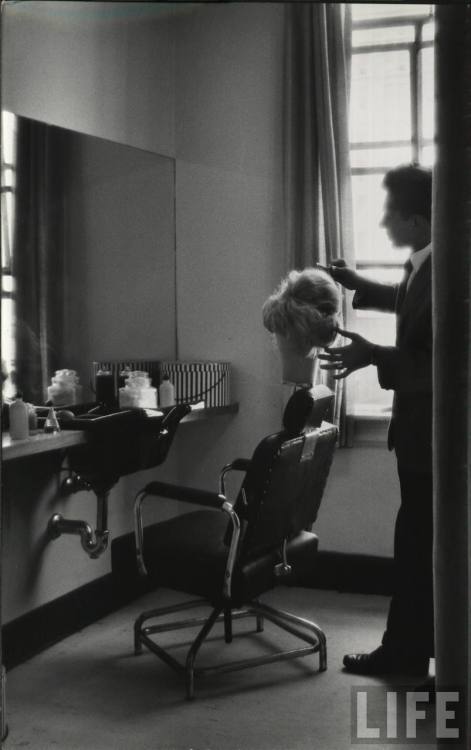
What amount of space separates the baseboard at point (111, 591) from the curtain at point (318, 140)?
1.84 ft

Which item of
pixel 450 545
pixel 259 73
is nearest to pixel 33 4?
pixel 259 73

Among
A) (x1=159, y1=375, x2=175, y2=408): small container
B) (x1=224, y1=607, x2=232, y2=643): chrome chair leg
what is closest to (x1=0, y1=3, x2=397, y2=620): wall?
(x1=159, y1=375, x2=175, y2=408): small container

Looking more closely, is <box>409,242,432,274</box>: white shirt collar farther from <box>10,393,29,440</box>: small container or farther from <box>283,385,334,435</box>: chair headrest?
<box>10,393,29,440</box>: small container

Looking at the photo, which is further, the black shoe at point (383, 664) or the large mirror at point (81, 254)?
the large mirror at point (81, 254)

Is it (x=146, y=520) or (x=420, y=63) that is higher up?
(x=420, y=63)

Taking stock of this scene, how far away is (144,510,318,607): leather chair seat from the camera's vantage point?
2.60 meters

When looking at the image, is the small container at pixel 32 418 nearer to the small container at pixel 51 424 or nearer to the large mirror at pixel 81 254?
Result: the small container at pixel 51 424

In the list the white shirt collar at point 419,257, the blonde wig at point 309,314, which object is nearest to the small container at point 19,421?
the blonde wig at point 309,314

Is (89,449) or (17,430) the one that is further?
(89,449)

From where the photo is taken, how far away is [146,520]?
3559 millimetres

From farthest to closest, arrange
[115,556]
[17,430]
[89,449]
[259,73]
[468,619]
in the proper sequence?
[259,73] < [115,556] < [89,449] < [17,430] < [468,619]

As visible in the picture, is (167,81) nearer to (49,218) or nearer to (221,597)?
(49,218)

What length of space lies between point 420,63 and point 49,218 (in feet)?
5.49

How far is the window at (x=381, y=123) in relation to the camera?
134 inches
